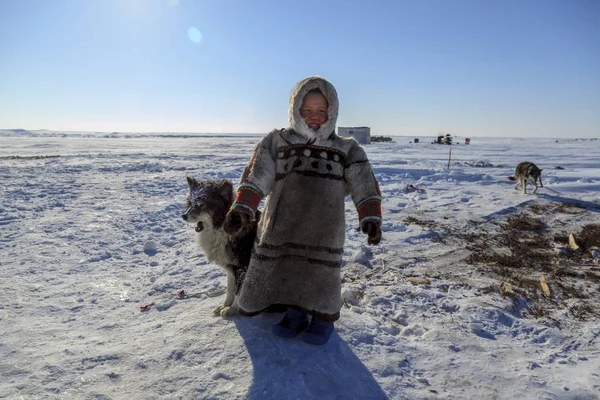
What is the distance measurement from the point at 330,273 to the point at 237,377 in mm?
962

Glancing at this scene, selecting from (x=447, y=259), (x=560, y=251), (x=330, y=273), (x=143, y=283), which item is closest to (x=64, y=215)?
(x=143, y=283)

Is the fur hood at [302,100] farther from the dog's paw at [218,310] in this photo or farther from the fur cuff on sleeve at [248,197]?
the dog's paw at [218,310]

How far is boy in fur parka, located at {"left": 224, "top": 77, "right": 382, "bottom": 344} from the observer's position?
2512mm

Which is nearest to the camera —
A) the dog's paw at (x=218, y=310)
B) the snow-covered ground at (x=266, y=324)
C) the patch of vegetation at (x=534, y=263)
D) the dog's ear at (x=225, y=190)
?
the snow-covered ground at (x=266, y=324)

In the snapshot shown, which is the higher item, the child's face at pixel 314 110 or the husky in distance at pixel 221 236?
the child's face at pixel 314 110

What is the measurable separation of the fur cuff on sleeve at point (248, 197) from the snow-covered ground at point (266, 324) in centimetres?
101

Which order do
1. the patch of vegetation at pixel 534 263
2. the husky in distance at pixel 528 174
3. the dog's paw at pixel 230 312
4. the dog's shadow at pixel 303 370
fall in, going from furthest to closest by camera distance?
the husky in distance at pixel 528 174 → the patch of vegetation at pixel 534 263 → the dog's paw at pixel 230 312 → the dog's shadow at pixel 303 370

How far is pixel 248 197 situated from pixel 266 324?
3.57 feet

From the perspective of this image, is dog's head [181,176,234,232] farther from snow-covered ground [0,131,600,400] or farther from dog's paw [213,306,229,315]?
snow-covered ground [0,131,600,400]

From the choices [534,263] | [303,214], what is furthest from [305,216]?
[534,263]

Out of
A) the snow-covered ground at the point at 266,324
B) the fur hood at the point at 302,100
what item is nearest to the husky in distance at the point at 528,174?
the snow-covered ground at the point at 266,324

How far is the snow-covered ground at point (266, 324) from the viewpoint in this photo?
219cm

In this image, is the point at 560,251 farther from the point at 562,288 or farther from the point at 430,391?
the point at 430,391

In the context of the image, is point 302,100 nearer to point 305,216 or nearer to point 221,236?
point 305,216
